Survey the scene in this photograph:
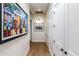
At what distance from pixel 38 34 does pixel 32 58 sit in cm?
676

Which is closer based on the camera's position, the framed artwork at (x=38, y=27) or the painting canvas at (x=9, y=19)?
the painting canvas at (x=9, y=19)

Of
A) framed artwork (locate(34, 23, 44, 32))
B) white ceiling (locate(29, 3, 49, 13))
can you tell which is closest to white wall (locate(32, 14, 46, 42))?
framed artwork (locate(34, 23, 44, 32))

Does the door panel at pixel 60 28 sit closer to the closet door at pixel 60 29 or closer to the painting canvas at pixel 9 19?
the closet door at pixel 60 29

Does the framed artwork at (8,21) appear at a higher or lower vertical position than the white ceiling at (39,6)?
lower

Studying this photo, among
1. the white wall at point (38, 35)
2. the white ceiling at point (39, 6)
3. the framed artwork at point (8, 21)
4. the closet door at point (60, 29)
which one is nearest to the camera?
the framed artwork at point (8, 21)

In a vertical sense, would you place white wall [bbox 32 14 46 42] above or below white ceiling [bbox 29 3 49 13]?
below

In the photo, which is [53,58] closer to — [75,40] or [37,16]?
[75,40]

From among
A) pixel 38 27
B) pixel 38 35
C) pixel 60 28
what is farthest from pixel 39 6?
pixel 60 28

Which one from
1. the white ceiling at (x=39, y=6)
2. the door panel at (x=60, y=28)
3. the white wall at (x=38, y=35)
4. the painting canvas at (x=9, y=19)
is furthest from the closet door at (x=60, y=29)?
the white wall at (x=38, y=35)

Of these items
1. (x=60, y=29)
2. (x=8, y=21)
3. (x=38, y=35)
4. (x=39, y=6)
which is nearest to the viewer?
(x=8, y=21)

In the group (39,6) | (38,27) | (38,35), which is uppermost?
(39,6)

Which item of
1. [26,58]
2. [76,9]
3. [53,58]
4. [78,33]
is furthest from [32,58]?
[76,9]

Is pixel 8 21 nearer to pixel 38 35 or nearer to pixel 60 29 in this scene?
pixel 60 29

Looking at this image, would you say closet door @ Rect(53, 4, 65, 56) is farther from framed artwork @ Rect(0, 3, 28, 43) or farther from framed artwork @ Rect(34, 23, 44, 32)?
framed artwork @ Rect(34, 23, 44, 32)
